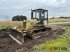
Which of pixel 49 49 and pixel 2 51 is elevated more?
pixel 49 49

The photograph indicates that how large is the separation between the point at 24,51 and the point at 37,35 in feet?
21.0

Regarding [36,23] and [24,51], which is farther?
[36,23]

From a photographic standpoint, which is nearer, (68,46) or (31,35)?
(68,46)

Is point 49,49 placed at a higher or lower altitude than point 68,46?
higher

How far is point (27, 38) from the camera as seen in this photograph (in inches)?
850

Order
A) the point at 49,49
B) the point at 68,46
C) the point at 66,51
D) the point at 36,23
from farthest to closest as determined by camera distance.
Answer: the point at 36,23 < the point at 68,46 < the point at 66,51 < the point at 49,49

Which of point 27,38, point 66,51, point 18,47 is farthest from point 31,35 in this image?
point 66,51

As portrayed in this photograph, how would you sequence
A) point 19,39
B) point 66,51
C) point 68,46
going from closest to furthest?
point 66,51, point 68,46, point 19,39

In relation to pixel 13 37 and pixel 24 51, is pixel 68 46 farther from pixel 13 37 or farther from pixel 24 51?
pixel 13 37

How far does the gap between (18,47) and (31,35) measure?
4029 millimetres

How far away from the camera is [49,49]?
31.0 feet

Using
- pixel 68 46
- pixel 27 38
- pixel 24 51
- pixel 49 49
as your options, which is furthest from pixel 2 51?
pixel 49 49

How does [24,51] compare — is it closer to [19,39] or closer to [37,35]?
[19,39]

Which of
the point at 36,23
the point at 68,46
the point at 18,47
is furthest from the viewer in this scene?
the point at 36,23
